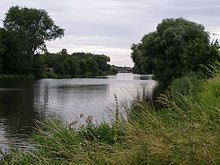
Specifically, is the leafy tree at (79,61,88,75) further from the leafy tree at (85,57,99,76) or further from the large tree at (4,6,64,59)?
the large tree at (4,6,64,59)

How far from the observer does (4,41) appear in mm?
58219

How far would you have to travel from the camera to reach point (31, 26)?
65.7m

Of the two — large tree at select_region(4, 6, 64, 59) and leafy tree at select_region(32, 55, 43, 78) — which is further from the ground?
large tree at select_region(4, 6, 64, 59)

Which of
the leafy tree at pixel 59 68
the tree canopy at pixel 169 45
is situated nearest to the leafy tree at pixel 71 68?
the leafy tree at pixel 59 68

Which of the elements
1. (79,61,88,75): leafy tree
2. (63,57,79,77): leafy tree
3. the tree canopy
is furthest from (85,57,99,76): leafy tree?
the tree canopy

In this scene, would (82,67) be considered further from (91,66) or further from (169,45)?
(169,45)

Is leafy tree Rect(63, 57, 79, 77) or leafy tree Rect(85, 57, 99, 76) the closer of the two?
leafy tree Rect(63, 57, 79, 77)

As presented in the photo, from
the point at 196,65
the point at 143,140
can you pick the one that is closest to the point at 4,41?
the point at 196,65

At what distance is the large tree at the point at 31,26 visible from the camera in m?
64.8

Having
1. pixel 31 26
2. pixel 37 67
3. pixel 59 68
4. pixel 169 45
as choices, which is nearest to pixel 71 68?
pixel 59 68

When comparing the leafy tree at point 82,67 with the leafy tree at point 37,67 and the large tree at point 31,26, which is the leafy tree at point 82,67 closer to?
the leafy tree at point 37,67

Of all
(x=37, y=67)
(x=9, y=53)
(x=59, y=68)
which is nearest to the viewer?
(x=9, y=53)

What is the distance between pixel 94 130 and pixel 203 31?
32.8m

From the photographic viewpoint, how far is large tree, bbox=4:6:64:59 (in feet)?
213
